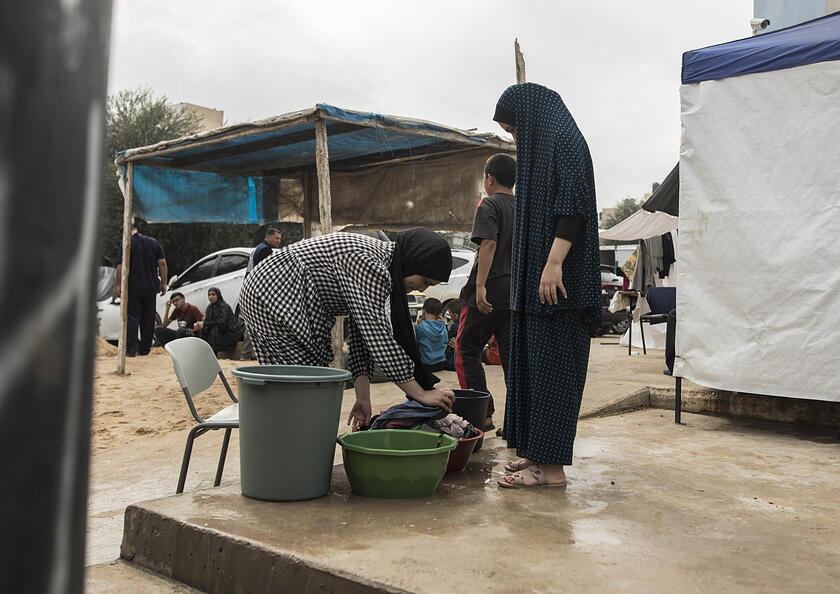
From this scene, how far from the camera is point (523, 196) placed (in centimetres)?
333

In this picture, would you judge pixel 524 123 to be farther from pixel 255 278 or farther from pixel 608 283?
pixel 608 283

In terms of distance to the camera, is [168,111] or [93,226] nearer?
[93,226]

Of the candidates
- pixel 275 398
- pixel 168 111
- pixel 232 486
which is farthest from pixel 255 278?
pixel 168 111

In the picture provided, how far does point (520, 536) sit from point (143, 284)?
822cm

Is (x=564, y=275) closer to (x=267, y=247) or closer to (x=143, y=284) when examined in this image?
(x=267, y=247)

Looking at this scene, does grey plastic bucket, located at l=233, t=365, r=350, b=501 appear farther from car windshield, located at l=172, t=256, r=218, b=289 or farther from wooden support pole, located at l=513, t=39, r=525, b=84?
wooden support pole, located at l=513, t=39, r=525, b=84

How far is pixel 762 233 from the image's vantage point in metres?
4.63

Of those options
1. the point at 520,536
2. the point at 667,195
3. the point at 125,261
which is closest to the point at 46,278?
the point at 520,536

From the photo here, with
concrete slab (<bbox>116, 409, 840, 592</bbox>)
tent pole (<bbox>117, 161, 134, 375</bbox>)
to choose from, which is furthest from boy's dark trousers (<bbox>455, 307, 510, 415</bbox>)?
tent pole (<bbox>117, 161, 134, 375</bbox>)

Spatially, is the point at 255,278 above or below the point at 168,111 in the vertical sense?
below

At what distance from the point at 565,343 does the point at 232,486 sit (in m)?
1.54

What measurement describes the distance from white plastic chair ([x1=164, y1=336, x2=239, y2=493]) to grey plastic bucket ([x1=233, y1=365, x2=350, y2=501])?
425mm

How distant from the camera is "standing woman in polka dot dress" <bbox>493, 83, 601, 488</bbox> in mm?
3133

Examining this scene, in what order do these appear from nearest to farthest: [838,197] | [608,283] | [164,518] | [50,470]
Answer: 1. [50,470]
2. [164,518]
3. [838,197]
4. [608,283]
